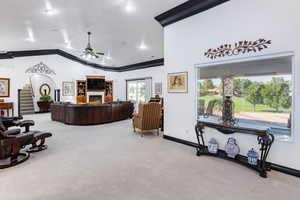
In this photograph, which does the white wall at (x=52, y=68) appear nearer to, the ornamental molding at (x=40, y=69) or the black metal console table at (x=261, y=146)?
the ornamental molding at (x=40, y=69)

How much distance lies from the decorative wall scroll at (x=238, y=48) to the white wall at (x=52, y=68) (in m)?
9.50

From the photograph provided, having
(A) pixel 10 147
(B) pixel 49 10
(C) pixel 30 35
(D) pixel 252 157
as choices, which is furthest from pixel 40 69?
(D) pixel 252 157

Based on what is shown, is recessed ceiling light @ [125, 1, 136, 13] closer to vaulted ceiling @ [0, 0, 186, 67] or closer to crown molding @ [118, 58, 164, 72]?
vaulted ceiling @ [0, 0, 186, 67]

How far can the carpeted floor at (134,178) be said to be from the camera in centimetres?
204

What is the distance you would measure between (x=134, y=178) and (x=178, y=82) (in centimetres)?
270

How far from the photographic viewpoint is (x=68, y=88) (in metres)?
10.4

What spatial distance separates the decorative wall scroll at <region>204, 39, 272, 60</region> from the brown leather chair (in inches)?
87.2

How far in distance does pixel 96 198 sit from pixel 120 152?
5.09 ft

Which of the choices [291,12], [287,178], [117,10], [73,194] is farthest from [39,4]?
[287,178]

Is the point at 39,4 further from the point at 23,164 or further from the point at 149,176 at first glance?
the point at 149,176

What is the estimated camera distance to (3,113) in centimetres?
809

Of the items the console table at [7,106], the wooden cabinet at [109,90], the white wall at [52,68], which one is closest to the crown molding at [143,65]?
the white wall at [52,68]

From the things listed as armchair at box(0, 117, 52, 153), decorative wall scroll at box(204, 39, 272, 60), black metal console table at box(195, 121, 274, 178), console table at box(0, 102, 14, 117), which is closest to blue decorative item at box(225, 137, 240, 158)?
black metal console table at box(195, 121, 274, 178)

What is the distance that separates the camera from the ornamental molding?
901 cm
